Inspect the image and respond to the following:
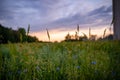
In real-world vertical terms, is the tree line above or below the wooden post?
below

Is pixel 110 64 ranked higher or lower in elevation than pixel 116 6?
lower

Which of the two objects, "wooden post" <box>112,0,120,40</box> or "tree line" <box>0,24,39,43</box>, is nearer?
"tree line" <box>0,24,39,43</box>

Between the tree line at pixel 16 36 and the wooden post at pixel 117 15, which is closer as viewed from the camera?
the tree line at pixel 16 36

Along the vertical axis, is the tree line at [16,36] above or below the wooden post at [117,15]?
below

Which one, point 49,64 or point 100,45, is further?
point 100,45

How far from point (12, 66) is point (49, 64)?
1.66 feet

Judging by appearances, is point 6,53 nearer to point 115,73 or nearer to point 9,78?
point 9,78

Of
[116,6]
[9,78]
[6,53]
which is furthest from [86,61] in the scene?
[116,6]

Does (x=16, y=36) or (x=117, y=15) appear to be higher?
(x=117, y=15)

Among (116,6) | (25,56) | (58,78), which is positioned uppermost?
(116,6)

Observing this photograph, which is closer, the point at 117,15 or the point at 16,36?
the point at 16,36

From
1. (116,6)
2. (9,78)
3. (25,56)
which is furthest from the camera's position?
(116,6)

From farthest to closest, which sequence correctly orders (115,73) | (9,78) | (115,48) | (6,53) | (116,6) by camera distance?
(116,6)
(115,48)
(6,53)
(115,73)
(9,78)

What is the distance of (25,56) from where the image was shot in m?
4.09
